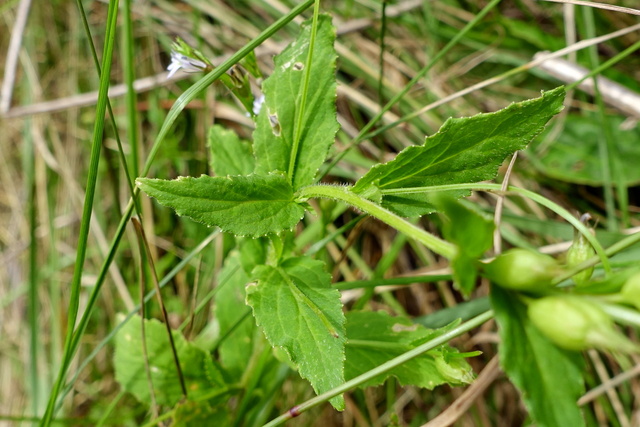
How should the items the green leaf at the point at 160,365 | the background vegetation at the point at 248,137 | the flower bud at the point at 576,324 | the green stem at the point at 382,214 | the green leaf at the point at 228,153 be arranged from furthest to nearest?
the background vegetation at the point at 248,137 < the green leaf at the point at 160,365 < the green leaf at the point at 228,153 < the green stem at the point at 382,214 < the flower bud at the point at 576,324

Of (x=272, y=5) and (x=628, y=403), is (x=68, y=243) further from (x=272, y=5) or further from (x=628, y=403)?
(x=628, y=403)

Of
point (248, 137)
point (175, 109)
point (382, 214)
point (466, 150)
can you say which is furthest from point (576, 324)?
point (248, 137)

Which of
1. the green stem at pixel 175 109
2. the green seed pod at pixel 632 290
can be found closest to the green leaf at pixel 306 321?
the green stem at pixel 175 109

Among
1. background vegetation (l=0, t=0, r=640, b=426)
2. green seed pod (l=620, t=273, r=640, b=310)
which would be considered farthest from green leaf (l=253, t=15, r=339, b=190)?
background vegetation (l=0, t=0, r=640, b=426)

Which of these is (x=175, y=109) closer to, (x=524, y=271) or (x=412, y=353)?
(x=412, y=353)

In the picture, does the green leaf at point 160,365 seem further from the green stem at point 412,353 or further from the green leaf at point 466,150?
the green leaf at point 466,150

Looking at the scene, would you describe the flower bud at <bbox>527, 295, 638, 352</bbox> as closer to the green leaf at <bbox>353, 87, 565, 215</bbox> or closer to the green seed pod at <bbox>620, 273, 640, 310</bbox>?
the green seed pod at <bbox>620, 273, 640, 310</bbox>
